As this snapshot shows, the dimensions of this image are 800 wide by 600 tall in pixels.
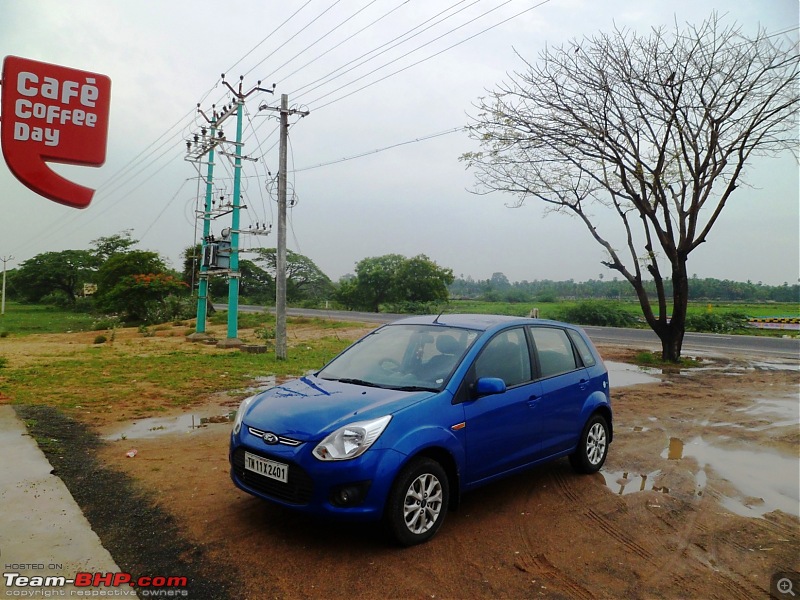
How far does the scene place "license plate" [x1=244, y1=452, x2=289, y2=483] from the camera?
3887 mm

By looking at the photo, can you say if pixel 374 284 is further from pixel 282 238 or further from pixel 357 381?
pixel 357 381

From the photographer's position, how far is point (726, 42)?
13797 millimetres

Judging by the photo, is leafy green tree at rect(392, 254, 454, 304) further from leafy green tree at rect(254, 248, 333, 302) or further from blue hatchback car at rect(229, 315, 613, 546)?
blue hatchback car at rect(229, 315, 613, 546)

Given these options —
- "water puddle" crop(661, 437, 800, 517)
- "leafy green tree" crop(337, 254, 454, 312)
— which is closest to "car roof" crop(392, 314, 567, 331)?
"water puddle" crop(661, 437, 800, 517)

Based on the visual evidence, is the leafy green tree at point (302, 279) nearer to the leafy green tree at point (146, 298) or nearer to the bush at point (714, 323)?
the leafy green tree at point (146, 298)

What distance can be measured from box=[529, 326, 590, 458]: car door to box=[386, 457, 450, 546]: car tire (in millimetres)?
1377

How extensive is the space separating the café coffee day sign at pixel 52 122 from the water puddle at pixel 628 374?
10254 millimetres

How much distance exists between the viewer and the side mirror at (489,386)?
14.5 feet

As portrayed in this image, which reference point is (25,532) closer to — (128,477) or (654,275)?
(128,477)

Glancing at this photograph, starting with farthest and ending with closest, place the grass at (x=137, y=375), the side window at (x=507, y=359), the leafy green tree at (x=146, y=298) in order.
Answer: the leafy green tree at (x=146, y=298) < the grass at (x=137, y=375) < the side window at (x=507, y=359)

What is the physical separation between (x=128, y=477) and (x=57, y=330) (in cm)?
3254

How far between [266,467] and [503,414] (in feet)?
6.39

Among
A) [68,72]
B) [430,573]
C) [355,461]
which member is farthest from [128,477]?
[68,72]

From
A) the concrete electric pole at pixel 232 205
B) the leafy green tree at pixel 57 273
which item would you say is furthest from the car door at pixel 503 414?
the leafy green tree at pixel 57 273
